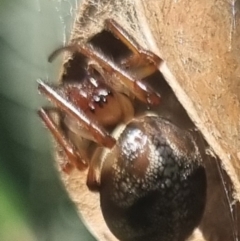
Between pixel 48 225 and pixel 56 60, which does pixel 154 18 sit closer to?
pixel 56 60

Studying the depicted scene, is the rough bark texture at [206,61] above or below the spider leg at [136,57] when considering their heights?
below

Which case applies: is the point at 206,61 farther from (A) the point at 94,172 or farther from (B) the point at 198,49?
(A) the point at 94,172

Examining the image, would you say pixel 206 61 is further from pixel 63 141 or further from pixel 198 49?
pixel 63 141

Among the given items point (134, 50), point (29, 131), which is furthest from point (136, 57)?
point (29, 131)
